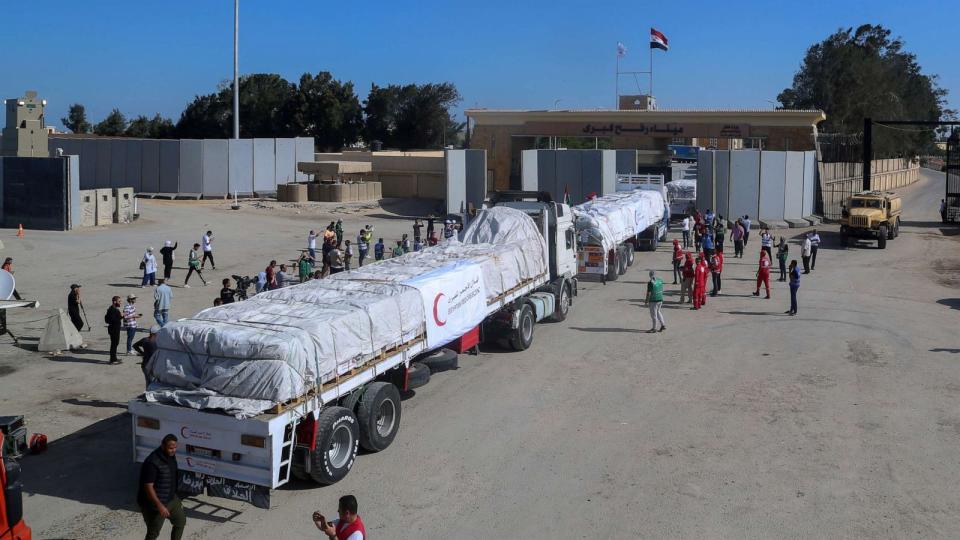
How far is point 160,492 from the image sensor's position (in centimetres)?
922

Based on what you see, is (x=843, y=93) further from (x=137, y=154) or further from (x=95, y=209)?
(x=95, y=209)

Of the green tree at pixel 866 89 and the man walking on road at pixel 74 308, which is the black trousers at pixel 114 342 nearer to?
the man walking on road at pixel 74 308

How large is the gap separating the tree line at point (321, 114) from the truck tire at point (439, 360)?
70.8 meters

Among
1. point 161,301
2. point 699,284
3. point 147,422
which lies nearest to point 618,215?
point 699,284

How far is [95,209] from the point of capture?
40406 millimetres

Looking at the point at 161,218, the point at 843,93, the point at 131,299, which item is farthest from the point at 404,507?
the point at 843,93

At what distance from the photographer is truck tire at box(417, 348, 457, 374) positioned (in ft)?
49.3

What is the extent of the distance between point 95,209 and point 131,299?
78.3 feet

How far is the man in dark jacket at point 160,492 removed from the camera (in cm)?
907

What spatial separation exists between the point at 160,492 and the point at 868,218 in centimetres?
3460

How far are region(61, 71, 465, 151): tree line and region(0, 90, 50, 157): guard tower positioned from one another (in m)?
39.5

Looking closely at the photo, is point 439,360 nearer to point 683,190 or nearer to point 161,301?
point 161,301

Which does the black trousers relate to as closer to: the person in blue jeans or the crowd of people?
the crowd of people

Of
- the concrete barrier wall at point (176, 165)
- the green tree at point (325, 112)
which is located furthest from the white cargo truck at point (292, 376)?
the green tree at point (325, 112)
